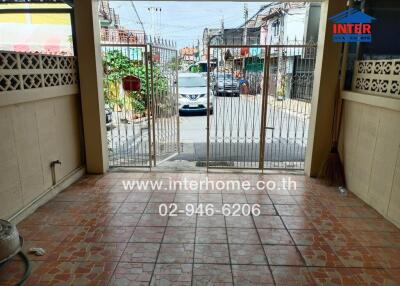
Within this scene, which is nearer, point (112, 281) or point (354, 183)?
point (112, 281)

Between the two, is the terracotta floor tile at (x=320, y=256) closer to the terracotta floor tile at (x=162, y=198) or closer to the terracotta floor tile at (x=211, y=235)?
the terracotta floor tile at (x=211, y=235)

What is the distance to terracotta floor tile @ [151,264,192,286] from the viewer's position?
1979mm

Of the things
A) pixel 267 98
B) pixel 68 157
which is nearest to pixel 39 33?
pixel 68 157

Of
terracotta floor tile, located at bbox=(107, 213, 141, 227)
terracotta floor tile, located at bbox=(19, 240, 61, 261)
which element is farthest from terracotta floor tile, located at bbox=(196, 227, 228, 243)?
terracotta floor tile, located at bbox=(19, 240, 61, 261)

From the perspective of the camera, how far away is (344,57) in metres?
3.61

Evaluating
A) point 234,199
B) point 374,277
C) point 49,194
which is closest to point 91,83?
point 49,194

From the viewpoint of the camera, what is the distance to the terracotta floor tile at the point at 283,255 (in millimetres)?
2195

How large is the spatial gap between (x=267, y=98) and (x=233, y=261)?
93.7 inches

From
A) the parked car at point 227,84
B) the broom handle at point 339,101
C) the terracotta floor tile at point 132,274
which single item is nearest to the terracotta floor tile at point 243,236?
the terracotta floor tile at point 132,274

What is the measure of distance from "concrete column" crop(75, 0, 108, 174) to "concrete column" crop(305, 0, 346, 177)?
2.76 m

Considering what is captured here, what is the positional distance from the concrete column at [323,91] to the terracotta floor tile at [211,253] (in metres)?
2.12

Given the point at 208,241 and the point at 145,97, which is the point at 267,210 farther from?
the point at 145,97

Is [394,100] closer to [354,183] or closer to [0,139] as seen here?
[354,183]

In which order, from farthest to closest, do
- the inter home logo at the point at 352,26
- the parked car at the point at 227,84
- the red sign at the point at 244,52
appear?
the parked car at the point at 227,84, the red sign at the point at 244,52, the inter home logo at the point at 352,26
